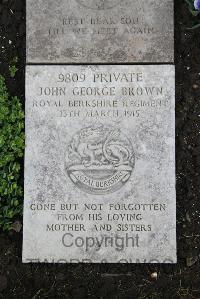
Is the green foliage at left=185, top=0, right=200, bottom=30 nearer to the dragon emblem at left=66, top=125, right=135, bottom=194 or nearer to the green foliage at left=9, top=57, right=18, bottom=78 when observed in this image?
the dragon emblem at left=66, top=125, right=135, bottom=194

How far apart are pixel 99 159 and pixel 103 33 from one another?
3.47 ft

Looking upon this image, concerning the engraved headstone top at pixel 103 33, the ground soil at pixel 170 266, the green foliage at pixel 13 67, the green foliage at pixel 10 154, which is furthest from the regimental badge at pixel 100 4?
the green foliage at pixel 10 154

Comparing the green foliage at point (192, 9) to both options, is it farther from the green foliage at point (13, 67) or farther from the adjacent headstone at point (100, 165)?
the green foliage at point (13, 67)

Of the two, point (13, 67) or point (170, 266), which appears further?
point (13, 67)

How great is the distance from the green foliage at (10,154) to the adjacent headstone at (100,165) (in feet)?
0.26

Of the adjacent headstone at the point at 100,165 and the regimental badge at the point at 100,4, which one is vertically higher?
the regimental badge at the point at 100,4

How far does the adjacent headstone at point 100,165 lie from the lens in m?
3.99

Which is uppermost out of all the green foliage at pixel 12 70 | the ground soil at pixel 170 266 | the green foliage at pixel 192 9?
the green foliage at pixel 192 9

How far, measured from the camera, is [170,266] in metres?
4.08

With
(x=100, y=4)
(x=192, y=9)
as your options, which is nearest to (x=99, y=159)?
(x=100, y=4)

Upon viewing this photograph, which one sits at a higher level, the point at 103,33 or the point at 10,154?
the point at 103,33

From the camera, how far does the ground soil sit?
13.3ft

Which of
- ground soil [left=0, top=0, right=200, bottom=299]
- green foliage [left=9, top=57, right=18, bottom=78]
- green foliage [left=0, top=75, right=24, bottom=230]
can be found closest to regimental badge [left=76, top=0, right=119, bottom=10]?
ground soil [left=0, top=0, right=200, bottom=299]

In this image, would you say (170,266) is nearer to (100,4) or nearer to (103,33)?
(103,33)
